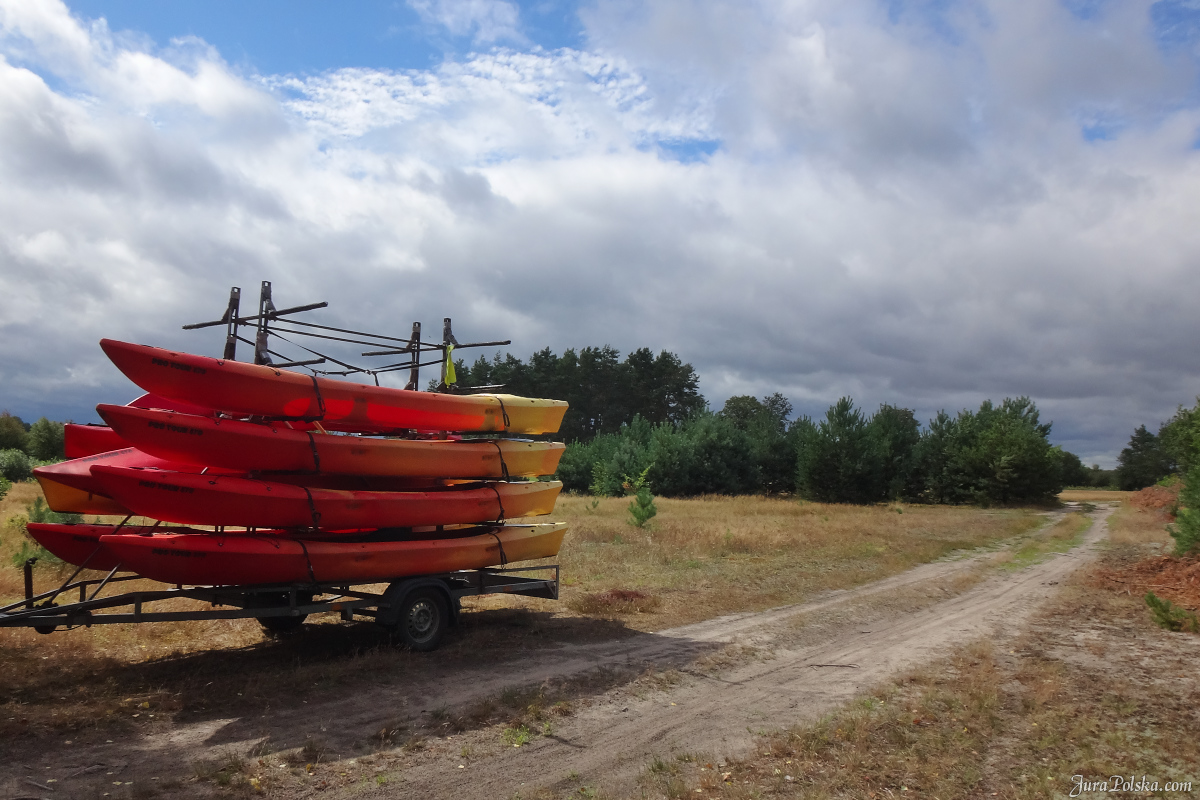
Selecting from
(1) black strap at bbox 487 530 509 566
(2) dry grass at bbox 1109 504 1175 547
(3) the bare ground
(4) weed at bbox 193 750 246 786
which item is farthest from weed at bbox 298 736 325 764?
(2) dry grass at bbox 1109 504 1175 547

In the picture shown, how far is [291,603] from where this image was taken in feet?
26.0

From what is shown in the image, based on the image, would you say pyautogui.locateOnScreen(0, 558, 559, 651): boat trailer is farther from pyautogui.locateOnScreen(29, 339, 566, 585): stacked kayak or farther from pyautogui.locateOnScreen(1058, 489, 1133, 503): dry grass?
pyautogui.locateOnScreen(1058, 489, 1133, 503): dry grass

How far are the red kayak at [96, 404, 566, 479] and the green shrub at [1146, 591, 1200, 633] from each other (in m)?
9.29

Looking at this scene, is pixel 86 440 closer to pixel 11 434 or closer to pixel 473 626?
pixel 473 626

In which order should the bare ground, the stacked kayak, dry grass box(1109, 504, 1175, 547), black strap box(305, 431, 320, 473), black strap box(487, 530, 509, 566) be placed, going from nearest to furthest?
the bare ground < the stacked kayak < black strap box(305, 431, 320, 473) < black strap box(487, 530, 509, 566) < dry grass box(1109, 504, 1175, 547)

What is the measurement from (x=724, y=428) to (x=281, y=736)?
4540 cm

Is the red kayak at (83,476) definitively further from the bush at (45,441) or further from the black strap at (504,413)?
the bush at (45,441)

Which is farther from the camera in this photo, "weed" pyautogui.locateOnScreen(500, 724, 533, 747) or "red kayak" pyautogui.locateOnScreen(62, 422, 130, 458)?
"red kayak" pyautogui.locateOnScreen(62, 422, 130, 458)

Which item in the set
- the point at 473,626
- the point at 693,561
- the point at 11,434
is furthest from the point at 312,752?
the point at 11,434

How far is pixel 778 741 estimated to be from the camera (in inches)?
247

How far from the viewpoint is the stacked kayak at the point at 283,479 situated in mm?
7379

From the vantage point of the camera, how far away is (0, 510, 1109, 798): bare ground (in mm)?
5352

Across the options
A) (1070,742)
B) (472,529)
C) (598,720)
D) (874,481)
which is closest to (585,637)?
(472,529)

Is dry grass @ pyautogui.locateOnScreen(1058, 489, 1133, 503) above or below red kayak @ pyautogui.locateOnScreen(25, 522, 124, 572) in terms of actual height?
below
